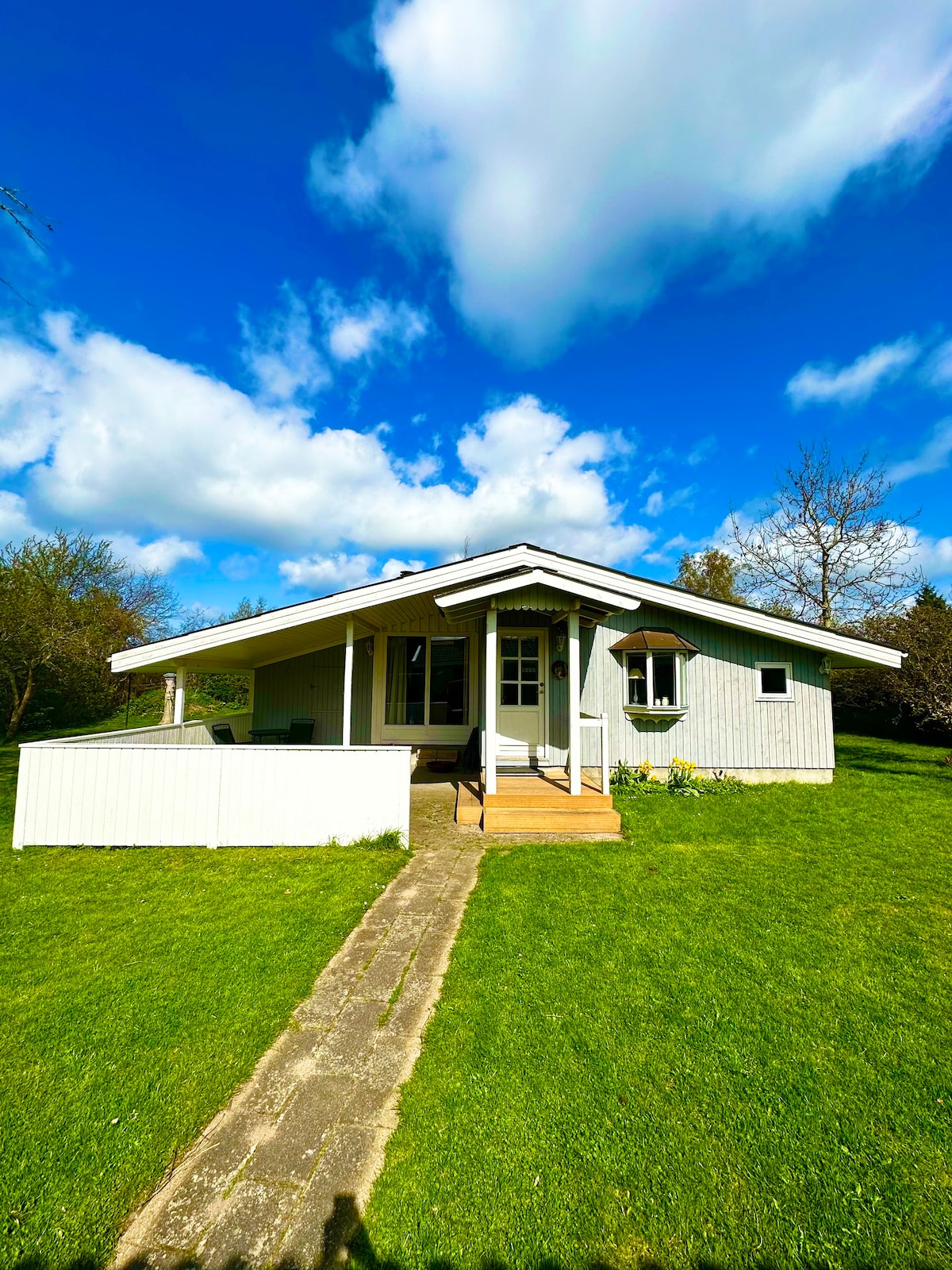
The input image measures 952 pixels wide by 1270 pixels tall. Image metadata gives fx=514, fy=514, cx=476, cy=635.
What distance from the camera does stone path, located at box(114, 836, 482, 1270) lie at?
1707 mm

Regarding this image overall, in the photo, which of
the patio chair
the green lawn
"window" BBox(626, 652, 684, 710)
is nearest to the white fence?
the green lawn

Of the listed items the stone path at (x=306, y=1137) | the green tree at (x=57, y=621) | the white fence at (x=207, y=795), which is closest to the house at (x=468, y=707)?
the white fence at (x=207, y=795)

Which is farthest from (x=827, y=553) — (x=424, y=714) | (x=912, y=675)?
(x=424, y=714)

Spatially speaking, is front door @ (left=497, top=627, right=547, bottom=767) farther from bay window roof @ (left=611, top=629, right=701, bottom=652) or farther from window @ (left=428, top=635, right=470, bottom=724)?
window @ (left=428, top=635, right=470, bottom=724)

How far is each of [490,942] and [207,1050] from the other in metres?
1.86

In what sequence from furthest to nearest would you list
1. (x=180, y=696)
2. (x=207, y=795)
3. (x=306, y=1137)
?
(x=180, y=696) → (x=207, y=795) → (x=306, y=1137)

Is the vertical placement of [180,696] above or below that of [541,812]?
above

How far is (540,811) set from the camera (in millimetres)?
6609

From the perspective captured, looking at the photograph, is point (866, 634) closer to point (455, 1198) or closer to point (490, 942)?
point (490, 942)

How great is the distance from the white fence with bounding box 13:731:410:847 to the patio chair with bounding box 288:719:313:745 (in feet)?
16.8

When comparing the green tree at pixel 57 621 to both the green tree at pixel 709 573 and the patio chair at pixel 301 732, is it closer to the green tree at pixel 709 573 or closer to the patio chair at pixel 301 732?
the patio chair at pixel 301 732

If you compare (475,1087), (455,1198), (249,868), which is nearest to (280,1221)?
(455,1198)

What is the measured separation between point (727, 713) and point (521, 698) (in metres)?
3.76

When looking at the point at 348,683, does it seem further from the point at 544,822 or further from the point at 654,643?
the point at 654,643
